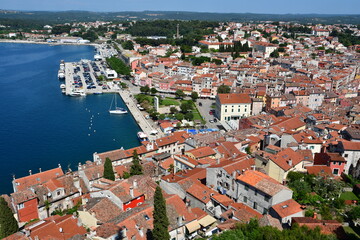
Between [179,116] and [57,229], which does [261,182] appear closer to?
[57,229]

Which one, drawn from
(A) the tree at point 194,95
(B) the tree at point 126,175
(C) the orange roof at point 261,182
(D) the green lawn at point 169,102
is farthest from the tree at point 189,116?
(C) the orange roof at point 261,182

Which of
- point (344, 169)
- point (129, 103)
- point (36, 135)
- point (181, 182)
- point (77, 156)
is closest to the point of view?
point (181, 182)

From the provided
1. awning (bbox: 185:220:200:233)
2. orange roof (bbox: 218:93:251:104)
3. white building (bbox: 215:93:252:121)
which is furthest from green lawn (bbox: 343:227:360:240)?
orange roof (bbox: 218:93:251:104)

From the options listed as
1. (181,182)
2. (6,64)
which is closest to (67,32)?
(6,64)

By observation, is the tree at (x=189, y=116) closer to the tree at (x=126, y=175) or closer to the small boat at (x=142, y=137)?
the small boat at (x=142, y=137)

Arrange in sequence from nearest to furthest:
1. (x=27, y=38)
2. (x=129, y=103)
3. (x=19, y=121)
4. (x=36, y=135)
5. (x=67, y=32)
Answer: (x=36, y=135) → (x=19, y=121) → (x=129, y=103) → (x=27, y=38) → (x=67, y=32)

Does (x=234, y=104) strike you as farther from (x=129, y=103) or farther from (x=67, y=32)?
(x=67, y=32)

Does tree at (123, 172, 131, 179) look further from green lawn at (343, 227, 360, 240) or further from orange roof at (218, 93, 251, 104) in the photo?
orange roof at (218, 93, 251, 104)
